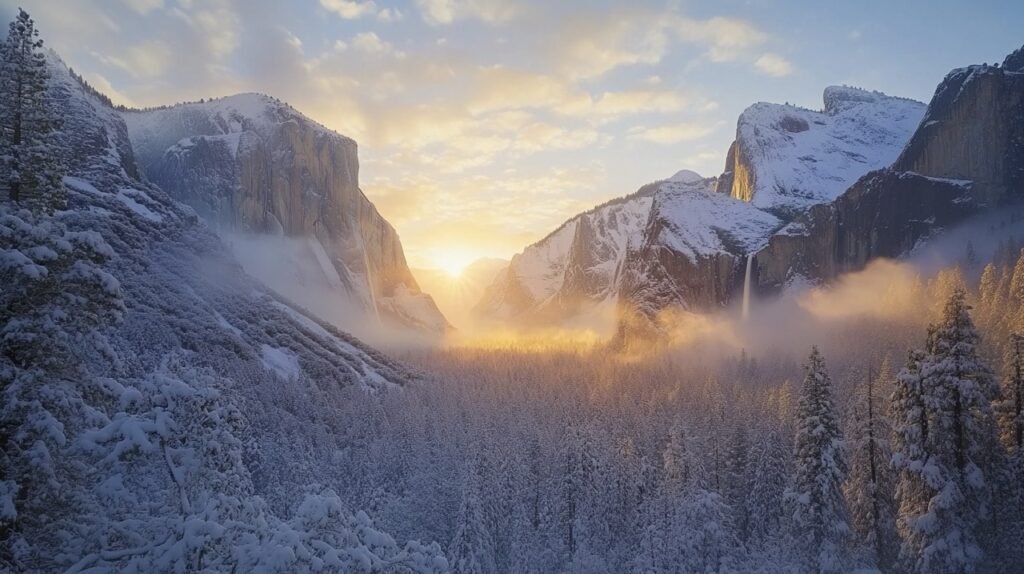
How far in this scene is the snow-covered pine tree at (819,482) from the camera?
28141 mm

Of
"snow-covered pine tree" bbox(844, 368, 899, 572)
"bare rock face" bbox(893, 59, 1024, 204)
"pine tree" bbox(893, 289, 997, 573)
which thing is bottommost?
"snow-covered pine tree" bbox(844, 368, 899, 572)

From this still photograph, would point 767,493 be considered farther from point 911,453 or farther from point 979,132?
point 979,132

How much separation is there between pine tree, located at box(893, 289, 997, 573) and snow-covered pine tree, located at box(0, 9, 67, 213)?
27278 mm

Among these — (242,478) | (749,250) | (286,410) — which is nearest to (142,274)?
(286,410)

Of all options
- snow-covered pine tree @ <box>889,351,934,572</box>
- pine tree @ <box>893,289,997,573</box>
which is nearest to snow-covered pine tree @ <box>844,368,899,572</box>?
snow-covered pine tree @ <box>889,351,934,572</box>

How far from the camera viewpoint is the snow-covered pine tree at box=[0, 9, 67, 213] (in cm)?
1200

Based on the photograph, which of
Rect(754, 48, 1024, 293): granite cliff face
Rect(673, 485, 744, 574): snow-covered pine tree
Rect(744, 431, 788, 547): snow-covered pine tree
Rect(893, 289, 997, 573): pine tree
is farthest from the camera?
Rect(754, 48, 1024, 293): granite cliff face

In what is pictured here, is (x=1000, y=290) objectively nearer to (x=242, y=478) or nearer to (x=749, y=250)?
(x=242, y=478)

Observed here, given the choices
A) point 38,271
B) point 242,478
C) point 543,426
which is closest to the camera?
point 38,271

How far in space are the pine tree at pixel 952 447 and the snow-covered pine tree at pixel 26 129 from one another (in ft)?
89.5

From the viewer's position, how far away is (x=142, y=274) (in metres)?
95.8

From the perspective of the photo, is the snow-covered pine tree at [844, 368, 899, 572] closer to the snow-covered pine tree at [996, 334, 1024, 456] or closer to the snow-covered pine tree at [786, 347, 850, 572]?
the snow-covered pine tree at [786, 347, 850, 572]

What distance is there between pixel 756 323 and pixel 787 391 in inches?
3759

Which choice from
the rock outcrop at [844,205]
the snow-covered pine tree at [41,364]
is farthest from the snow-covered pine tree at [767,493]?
the rock outcrop at [844,205]
